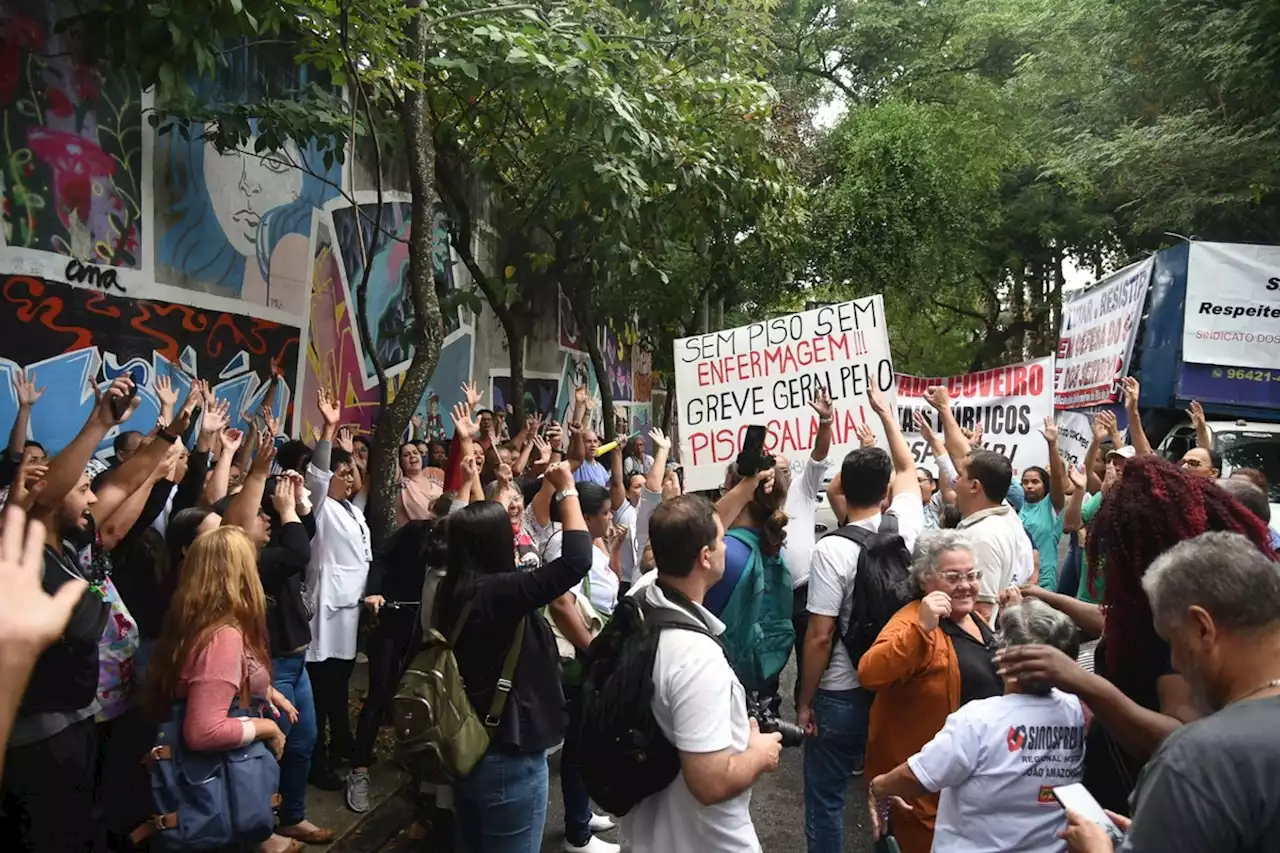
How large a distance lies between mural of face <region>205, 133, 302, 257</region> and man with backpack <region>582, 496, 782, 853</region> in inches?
216

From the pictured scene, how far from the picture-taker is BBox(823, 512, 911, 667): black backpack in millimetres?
3756

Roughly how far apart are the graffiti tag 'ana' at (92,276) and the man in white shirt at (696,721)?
15.0ft

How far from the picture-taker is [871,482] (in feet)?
13.8

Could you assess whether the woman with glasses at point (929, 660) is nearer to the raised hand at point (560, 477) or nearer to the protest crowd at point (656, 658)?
the protest crowd at point (656, 658)

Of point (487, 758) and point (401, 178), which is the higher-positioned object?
point (401, 178)

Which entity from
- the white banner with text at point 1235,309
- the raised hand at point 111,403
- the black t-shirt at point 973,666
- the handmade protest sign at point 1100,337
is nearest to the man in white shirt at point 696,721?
the black t-shirt at point 973,666

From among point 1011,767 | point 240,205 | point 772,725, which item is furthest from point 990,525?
point 240,205

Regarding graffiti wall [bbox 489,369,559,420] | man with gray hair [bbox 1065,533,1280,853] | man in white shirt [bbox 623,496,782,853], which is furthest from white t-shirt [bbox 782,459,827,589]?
graffiti wall [bbox 489,369,559,420]

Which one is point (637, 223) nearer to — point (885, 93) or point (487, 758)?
point (487, 758)

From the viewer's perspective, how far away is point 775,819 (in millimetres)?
5137

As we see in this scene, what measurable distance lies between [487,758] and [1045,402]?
5.69 metres

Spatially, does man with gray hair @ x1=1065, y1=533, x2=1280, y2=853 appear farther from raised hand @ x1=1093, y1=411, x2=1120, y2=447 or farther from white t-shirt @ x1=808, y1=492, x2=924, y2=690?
raised hand @ x1=1093, y1=411, x2=1120, y2=447

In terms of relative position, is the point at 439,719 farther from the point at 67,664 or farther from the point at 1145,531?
the point at 1145,531

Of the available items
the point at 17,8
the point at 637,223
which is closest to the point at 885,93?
the point at 637,223
